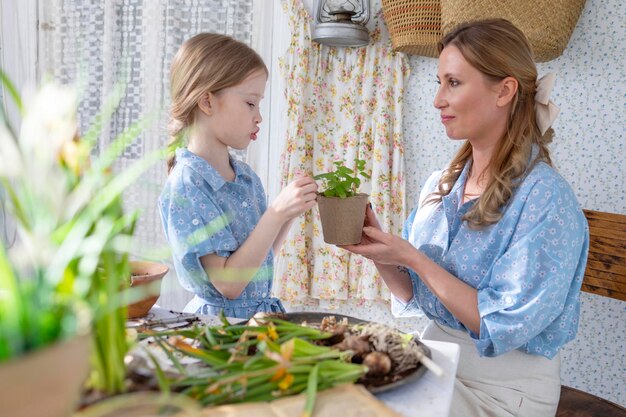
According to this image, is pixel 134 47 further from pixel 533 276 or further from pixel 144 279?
pixel 533 276

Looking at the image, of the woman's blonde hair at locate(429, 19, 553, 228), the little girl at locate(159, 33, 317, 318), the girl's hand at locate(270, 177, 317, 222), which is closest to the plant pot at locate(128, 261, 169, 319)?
the little girl at locate(159, 33, 317, 318)

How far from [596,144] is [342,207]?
169 cm

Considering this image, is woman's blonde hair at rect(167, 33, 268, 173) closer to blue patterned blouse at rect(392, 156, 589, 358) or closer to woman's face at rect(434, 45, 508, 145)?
woman's face at rect(434, 45, 508, 145)

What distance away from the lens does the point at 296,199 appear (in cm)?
160

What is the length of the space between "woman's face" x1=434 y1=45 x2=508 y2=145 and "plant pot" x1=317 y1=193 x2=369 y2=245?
421 millimetres

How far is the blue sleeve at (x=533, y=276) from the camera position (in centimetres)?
147

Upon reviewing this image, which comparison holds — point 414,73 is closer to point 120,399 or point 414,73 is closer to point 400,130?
point 400,130

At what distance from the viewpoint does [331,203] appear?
1.49 meters

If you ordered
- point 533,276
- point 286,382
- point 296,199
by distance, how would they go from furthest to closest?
point 296,199 → point 533,276 → point 286,382

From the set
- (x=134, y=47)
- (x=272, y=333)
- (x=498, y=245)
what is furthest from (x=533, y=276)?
(x=134, y=47)

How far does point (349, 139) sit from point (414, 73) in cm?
52

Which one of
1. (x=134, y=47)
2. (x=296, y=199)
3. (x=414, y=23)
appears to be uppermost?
(x=414, y=23)

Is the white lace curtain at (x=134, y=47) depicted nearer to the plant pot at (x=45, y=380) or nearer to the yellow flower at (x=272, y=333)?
the yellow flower at (x=272, y=333)

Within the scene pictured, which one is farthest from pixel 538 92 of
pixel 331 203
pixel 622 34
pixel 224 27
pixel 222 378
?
pixel 224 27
